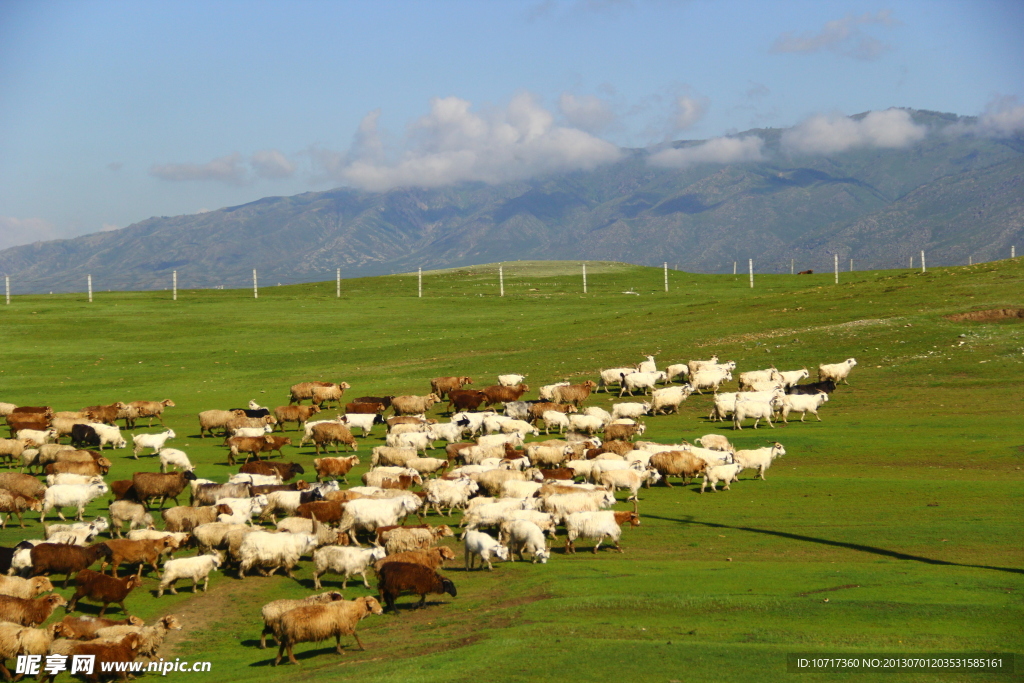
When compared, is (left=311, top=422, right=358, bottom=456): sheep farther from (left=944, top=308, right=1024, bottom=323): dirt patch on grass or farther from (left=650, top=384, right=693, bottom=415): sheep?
(left=944, top=308, right=1024, bottom=323): dirt patch on grass

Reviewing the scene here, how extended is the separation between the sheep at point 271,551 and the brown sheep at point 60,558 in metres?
2.41

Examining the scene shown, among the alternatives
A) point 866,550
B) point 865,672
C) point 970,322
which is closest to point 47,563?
point 865,672

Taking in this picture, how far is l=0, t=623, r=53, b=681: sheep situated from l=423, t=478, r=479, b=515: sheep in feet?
31.2

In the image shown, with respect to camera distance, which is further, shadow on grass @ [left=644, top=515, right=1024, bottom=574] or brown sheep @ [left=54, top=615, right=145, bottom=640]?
shadow on grass @ [left=644, top=515, right=1024, bottom=574]

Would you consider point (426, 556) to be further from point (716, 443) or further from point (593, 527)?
point (716, 443)

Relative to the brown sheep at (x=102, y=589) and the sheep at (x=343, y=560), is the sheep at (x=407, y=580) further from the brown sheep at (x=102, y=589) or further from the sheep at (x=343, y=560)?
the brown sheep at (x=102, y=589)

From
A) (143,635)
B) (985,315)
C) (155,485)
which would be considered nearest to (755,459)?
(155,485)

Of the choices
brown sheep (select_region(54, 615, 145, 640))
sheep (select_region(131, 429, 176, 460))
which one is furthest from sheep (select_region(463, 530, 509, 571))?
sheep (select_region(131, 429, 176, 460))

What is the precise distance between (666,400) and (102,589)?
22.6m

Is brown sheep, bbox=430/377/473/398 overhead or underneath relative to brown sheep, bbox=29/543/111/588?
overhead

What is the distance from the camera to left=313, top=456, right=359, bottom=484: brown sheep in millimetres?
23375

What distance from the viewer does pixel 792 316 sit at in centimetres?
5203

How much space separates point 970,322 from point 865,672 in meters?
38.0

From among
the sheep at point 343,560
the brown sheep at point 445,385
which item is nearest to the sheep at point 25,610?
the sheep at point 343,560
